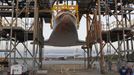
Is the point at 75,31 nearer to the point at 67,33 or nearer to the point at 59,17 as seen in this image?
the point at 67,33

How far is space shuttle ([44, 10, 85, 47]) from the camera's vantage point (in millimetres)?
33938

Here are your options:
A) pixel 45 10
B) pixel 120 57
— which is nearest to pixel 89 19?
pixel 45 10

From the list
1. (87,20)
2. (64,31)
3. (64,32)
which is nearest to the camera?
(64,31)

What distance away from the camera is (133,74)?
1888 centimetres

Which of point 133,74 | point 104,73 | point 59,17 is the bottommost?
point 104,73

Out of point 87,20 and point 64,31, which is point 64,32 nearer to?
point 64,31

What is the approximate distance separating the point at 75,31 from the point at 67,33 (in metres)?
1.15

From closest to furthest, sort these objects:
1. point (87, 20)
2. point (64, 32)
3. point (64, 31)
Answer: point (64, 31)
point (64, 32)
point (87, 20)

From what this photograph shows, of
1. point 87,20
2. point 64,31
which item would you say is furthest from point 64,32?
point 87,20

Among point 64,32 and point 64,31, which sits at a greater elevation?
point 64,31

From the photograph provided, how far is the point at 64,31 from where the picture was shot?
3822cm

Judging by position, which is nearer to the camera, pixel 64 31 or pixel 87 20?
pixel 64 31

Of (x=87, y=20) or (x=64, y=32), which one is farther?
(x=87, y=20)

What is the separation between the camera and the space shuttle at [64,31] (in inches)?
1336
